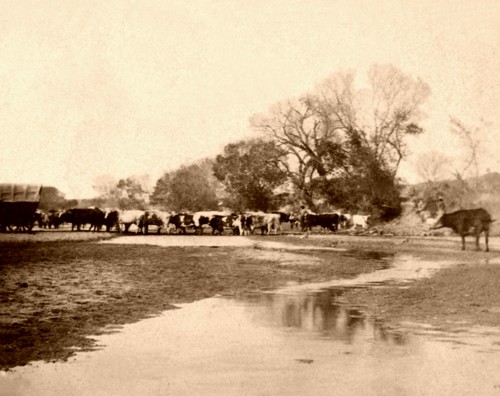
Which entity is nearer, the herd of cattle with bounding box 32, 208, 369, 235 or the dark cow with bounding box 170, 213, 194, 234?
the herd of cattle with bounding box 32, 208, 369, 235

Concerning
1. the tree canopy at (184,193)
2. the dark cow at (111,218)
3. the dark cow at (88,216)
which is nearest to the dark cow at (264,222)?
the dark cow at (111,218)

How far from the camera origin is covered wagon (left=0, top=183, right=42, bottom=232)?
30312mm

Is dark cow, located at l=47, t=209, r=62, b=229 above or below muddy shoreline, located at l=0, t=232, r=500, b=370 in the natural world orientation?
above

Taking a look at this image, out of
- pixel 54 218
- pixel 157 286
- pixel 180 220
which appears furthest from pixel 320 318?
pixel 54 218

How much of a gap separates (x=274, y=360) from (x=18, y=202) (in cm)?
2630

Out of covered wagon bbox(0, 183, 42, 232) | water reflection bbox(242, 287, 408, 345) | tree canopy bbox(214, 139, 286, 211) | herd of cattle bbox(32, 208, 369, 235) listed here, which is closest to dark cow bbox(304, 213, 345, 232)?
herd of cattle bbox(32, 208, 369, 235)

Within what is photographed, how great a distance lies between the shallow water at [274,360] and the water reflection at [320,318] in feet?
0.05

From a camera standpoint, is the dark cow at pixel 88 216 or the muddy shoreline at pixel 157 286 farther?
the dark cow at pixel 88 216

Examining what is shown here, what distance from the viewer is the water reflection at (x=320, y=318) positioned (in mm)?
8006

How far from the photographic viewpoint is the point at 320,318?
9.14 meters

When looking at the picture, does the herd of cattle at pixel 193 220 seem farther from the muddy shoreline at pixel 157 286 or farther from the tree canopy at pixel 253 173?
the muddy shoreline at pixel 157 286

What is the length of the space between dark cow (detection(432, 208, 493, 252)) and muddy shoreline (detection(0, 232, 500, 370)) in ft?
2.81

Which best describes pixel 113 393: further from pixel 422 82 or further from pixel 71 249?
pixel 422 82

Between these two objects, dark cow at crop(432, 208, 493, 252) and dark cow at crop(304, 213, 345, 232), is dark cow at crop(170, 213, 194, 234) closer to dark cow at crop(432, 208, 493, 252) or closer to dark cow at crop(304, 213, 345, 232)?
dark cow at crop(304, 213, 345, 232)
